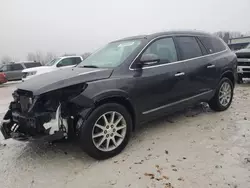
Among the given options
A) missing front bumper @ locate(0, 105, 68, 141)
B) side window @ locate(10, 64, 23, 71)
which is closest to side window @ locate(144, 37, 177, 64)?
missing front bumper @ locate(0, 105, 68, 141)

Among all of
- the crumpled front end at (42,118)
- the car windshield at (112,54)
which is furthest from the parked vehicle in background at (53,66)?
the crumpled front end at (42,118)

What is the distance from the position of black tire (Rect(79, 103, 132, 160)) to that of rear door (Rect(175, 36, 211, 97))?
1607 mm

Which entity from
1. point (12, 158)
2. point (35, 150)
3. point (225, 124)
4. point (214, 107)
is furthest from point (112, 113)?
point (214, 107)

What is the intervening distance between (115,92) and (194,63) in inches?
75.8

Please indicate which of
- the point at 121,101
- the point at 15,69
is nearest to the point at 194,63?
the point at 121,101

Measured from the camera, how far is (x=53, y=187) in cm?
274

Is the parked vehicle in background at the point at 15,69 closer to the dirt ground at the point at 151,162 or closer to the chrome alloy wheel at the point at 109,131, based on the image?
the dirt ground at the point at 151,162

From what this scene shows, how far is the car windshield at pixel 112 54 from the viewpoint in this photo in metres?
3.85

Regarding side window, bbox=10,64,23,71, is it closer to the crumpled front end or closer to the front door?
the crumpled front end

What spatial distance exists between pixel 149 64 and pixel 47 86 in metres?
1.62

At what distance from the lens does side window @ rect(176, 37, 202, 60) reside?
439 cm

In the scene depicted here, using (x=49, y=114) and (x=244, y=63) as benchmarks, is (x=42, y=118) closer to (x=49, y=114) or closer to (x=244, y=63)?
(x=49, y=114)

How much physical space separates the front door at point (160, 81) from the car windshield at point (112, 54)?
27cm

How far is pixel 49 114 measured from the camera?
3086 mm
